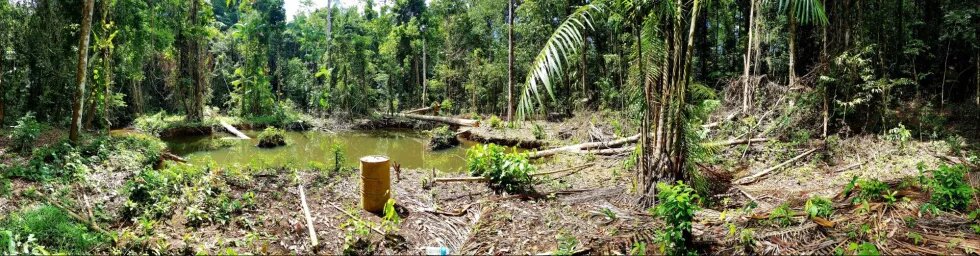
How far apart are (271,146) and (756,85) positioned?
13500mm

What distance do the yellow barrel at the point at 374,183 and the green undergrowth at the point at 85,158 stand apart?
4.10 m

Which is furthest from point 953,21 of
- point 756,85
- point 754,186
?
point 754,186

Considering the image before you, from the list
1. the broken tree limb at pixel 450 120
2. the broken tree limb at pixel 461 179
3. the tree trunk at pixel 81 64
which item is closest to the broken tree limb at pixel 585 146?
the broken tree limb at pixel 461 179

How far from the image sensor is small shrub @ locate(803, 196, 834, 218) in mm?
4242

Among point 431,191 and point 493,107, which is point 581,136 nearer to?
point 431,191

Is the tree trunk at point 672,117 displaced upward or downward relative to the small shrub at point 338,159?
upward

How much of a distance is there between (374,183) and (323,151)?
9627 millimetres

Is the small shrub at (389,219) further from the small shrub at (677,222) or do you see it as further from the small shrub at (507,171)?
the small shrub at (677,222)

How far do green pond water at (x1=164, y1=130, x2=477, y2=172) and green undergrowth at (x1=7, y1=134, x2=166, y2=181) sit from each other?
49.2 inches

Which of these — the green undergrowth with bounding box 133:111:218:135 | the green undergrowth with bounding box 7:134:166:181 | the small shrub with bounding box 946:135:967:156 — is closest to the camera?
the green undergrowth with bounding box 7:134:166:181

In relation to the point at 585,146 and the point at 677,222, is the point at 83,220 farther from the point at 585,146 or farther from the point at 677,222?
the point at 585,146

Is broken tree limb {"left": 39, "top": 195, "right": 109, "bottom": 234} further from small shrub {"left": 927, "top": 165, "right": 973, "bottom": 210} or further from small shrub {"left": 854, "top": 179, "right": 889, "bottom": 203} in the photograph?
small shrub {"left": 927, "top": 165, "right": 973, "bottom": 210}

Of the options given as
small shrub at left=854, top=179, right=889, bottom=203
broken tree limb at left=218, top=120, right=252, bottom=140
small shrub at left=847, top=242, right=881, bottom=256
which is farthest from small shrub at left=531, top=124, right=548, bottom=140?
small shrub at left=847, top=242, right=881, bottom=256

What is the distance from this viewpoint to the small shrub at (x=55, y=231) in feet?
13.9
